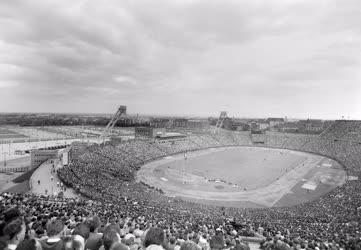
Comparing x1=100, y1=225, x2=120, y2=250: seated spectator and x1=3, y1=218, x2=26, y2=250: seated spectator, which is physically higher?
x1=100, y1=225, x2=120, y2=250: seated spectator

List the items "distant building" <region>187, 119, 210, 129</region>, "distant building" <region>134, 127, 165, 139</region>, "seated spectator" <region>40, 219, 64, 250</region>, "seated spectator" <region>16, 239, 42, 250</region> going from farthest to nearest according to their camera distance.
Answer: "distant building" <region>187, 119, 210, 129</region>, "distant building" <region>134, 127, 165, 139</region>, "seated spectator" <region>40, 219, 64, 250</region>, "seated spectator" <region>16, 239, 42, 250</region>

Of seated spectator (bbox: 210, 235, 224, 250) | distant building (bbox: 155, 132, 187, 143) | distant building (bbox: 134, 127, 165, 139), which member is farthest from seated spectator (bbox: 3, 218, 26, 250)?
distant building (bbox: 134, 127, 165, 139)

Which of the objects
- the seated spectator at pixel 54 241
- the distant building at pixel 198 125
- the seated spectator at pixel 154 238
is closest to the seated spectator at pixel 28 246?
the seated spectator at pixel 54 241

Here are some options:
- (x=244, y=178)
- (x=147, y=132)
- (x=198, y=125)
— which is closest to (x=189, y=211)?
(x=244, y=178)

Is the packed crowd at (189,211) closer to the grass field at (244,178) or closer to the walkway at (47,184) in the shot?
the walkway at (47,184)

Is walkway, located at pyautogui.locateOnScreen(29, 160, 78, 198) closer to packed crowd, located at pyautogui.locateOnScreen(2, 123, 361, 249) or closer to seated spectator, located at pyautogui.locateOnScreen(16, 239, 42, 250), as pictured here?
packed crowd, located at pyautogui.locateOnScreen(2, 123, 361, 249)

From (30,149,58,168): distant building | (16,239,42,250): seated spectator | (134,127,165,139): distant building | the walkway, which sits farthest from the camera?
(134,127,165,139): distant building

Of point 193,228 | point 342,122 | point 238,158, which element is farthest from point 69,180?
point 342,122
